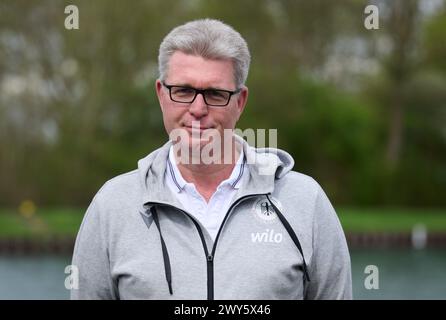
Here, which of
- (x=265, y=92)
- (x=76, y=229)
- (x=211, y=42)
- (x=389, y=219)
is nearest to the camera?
(x=211, y=42)

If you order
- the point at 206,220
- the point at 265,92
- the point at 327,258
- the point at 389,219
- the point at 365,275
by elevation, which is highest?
the point at 206,220

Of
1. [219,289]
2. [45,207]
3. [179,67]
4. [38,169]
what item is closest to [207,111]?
[179,67]

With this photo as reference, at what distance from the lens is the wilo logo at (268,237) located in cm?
241

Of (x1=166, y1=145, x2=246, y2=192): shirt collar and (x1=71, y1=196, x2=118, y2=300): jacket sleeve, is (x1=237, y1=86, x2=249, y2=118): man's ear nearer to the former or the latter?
(x1=166, y1=145, x2=246, y2=192): shirt collar

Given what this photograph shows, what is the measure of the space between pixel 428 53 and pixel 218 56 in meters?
32.1

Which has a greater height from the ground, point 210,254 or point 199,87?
point 199,87

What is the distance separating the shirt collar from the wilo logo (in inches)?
6.8

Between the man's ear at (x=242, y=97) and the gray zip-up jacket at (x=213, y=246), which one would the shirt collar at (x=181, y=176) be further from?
the man's ear at (x=242, y=97)

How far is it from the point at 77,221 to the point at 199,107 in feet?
89.6

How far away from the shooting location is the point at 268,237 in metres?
2.41

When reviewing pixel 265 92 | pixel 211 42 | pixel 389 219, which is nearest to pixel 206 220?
pixel 211 42

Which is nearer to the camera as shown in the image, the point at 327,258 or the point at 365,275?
the point at 327,258

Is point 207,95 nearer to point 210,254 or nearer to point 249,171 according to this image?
point 249,171

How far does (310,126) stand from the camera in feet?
113
